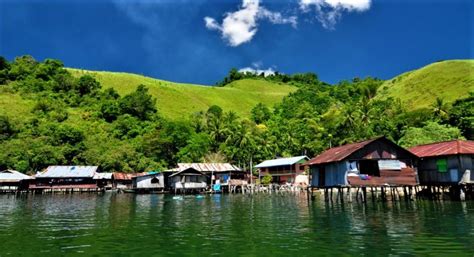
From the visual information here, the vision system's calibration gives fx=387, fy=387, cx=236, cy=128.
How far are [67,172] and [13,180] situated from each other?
30.8 feet

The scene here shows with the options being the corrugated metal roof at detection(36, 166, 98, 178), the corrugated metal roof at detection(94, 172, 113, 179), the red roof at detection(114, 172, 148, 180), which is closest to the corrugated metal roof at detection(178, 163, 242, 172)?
the red roof at detection(114, 172, 148, 180)

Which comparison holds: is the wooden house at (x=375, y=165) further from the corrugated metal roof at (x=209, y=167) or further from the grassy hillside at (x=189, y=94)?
the grassy hillside at (x=189, y=94)

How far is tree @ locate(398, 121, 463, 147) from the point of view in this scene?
191 ft

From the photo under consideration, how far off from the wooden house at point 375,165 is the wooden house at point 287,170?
3213 centimetres

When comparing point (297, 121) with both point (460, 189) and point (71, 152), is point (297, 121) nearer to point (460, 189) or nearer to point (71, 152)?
point (71, 152)

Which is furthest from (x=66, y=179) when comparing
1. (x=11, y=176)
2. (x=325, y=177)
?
(x=325, y=177)

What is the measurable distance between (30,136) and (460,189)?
3420 inches

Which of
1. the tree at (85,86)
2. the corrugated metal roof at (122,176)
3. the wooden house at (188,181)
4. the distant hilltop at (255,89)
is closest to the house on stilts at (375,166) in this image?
the wooden house at (188,181)

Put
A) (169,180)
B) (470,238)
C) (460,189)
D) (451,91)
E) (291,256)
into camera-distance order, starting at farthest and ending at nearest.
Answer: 1. (451,91)
2. (169,180)
3. (460,189)
4. (470,238)
5. (291,256)

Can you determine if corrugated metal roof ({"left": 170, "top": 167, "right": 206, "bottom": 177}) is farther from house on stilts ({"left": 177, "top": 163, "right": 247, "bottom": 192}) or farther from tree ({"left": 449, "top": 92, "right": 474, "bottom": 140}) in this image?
tree ({"left": 449, "top": 92, "right": 474, "bottom": 140})

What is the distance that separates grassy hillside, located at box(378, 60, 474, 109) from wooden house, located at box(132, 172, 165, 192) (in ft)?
213

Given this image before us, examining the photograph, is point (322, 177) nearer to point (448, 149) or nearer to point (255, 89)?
point (448, 149)

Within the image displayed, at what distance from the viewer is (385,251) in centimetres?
Answer: 1552

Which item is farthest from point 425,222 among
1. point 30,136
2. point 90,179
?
point 30,136
